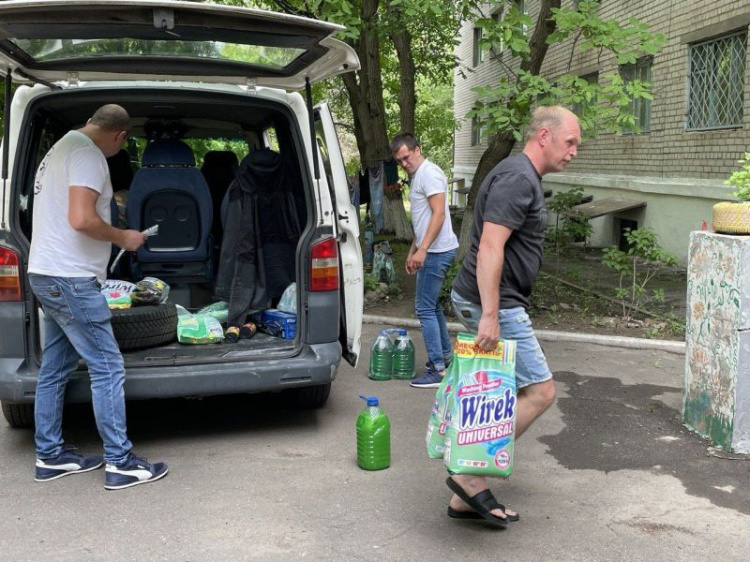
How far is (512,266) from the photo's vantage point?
3.58 m

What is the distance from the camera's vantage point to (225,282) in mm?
5547

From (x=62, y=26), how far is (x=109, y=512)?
2262mm

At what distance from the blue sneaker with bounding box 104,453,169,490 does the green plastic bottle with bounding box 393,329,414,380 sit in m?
2.36

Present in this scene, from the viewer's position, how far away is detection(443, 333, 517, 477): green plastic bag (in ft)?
11.1

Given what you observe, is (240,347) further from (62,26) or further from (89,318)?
(62,26)

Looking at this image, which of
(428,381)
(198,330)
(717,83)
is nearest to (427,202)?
(428,381)

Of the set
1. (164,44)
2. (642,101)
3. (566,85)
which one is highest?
(642,101)

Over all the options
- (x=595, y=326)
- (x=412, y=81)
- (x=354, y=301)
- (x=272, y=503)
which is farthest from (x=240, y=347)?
(x=412, y=81)

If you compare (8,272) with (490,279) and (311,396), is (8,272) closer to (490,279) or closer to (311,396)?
(311,396)

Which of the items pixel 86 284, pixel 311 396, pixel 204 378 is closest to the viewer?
pixel 86 284

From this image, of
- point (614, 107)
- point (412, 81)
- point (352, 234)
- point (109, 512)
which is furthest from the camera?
point (412, 81)

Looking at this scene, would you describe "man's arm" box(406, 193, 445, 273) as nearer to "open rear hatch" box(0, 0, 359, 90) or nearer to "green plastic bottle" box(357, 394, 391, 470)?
"open rear hatch" box(0, 0, 359, 90)

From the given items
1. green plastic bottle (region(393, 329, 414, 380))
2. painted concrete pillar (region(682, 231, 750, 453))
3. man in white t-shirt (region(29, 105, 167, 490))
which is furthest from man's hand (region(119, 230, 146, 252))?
painted concrete pillar (region(682, 231, 750, 453))

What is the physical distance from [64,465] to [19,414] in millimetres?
790
